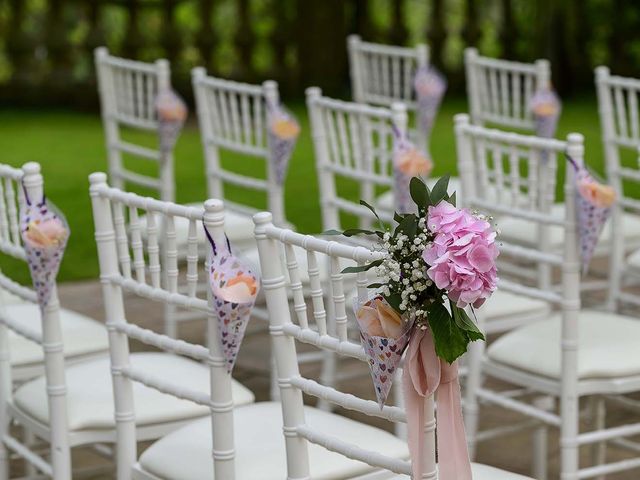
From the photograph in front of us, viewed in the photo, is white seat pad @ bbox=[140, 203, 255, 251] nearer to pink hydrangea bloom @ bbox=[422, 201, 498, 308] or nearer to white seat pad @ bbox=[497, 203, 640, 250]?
white seat pad @ bbox=[497, 203, 640, 250]

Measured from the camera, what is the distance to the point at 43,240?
3039 mm

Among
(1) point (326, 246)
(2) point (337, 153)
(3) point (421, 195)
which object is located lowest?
(2) point (337, 153)

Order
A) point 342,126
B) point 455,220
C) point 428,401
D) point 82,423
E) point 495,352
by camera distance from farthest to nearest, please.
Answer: point 342,126 < point 495,352 < point 82,423 < point 428,401 < point 455,220

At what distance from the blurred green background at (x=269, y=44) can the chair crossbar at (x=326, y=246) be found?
21.5ft

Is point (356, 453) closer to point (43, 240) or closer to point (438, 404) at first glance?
point (438, 404)

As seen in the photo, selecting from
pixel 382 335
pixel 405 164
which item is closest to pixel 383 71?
pixel 405 164

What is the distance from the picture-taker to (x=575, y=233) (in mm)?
3254

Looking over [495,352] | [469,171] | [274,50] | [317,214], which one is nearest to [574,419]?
[495,352]

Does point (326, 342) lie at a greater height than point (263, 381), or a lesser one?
greater

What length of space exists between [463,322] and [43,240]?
1.19 metres

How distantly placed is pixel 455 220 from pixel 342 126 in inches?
89.1

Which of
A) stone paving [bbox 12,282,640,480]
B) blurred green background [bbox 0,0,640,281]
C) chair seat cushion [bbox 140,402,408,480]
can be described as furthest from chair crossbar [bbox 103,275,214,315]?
blurred green background [bbox 0,0,640,281]

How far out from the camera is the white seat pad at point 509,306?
3.91 m

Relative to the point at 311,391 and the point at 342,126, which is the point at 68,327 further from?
the point at 311,391
